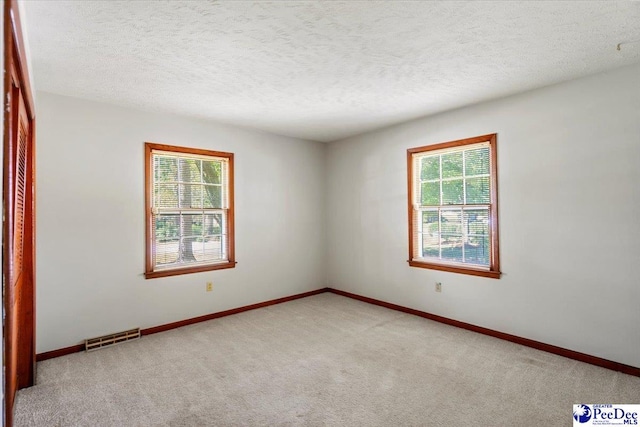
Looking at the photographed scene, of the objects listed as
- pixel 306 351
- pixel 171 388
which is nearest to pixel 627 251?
pixel 306 351

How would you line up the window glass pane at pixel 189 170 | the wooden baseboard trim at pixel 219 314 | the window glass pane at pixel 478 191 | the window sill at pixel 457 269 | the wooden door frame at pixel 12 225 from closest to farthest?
the wooden door frame at pixel 12 225 < the window sill at pixel 457 269 < the window glass pane at pixel 478 191 < the wooden baseboard trim at pixel 219 314 < the window glass pane at pixel 189 170

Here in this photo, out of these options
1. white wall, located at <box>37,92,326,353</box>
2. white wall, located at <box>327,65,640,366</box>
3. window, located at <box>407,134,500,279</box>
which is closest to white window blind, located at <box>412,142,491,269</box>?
window, located at <box>407,134,500,279</box>

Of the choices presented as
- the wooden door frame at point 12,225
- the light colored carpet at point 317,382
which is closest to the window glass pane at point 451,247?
the light colored carpet at point 317,382

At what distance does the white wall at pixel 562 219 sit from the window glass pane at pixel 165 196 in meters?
3.00

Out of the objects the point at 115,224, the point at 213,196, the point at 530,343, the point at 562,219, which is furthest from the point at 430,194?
the point at 115,224

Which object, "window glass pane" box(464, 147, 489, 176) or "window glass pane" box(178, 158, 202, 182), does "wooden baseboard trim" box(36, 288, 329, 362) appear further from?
"window glass pane" box(464, 147, 489, 176)

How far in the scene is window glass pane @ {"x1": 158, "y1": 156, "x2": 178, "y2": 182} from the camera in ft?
12.8

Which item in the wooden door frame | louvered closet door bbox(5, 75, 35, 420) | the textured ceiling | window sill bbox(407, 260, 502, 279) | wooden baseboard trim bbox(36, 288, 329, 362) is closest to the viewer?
the wooden door frame

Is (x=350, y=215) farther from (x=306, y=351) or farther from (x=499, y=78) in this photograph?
(x=499, y=78)

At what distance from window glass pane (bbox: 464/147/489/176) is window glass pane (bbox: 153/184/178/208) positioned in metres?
3.44

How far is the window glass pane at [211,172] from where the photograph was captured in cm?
430

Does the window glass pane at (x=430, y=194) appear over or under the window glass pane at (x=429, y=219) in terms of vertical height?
over

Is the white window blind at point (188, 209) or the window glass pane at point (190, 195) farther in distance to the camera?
the window glass pane at point (190, 195)

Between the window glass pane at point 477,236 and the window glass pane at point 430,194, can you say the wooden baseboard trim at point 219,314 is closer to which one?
the window glass pane at point 430,194
